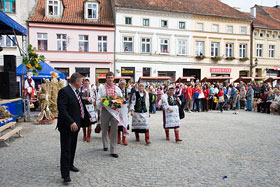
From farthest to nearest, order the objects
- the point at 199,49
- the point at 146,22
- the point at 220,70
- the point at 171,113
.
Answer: the point at 220,70 < the point at 199,49 < the point at 146,22 < the point at 171,113

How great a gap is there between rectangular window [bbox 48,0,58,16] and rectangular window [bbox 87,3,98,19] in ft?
11.2

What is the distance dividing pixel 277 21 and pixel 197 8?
45.7 feet

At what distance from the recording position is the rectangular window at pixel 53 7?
26.1 meters

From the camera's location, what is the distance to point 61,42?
85.4 feet

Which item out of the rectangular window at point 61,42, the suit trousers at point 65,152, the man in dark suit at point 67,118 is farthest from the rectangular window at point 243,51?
the suit trousers at point 65,152

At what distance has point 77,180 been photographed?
14.7 feet

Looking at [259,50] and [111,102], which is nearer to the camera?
[111,102]

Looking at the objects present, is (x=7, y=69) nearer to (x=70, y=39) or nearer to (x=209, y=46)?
(x=70, y=39)

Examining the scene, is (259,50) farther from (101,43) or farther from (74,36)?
(74,36)

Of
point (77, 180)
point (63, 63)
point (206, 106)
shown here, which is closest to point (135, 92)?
point (77, 180)

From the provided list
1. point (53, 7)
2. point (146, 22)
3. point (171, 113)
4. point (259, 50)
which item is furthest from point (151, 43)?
point (171, 113)

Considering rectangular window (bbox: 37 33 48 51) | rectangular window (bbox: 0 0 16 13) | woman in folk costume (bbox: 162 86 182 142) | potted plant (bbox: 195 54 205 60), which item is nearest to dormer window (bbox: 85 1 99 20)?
rectangular window (bbox: 37 33 48 51)

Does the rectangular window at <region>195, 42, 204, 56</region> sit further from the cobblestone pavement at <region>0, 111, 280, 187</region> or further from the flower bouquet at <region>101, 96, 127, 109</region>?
the flower bouquet at <region>101, 96, 127, 109</region>

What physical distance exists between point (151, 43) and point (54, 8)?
11360 mm
